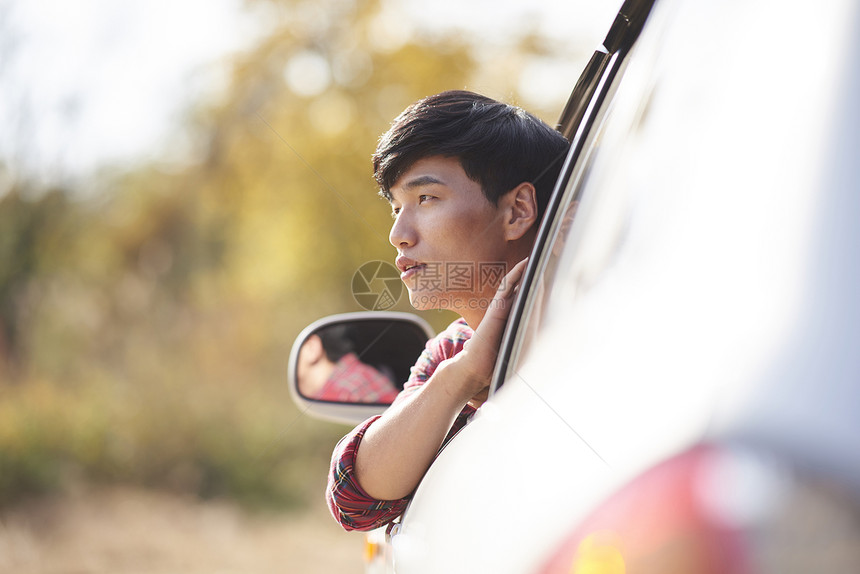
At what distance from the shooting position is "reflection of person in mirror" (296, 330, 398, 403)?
266cm

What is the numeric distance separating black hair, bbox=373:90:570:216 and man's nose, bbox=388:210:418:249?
0.13 meters

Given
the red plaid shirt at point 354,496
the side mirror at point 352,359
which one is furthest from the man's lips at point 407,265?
the side mirror at point 352,359

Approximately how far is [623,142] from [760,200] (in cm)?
46

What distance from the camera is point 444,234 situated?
5.98ft

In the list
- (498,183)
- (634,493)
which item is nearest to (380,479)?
(498,183)

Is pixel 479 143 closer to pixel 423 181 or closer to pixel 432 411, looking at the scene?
pixel 423 181

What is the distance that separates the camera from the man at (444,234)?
156cm

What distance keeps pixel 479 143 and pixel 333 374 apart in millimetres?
1061

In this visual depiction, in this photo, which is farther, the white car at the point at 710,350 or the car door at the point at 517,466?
the car door at the point at 517,466

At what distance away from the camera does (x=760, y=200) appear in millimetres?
738

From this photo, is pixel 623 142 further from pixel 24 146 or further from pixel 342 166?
pixel 24 146

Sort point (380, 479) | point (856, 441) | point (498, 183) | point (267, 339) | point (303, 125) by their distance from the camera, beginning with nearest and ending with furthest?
point (856, 441) < point (380, 479) < point (498, 183) < point (267, 339) < point (303, 125)

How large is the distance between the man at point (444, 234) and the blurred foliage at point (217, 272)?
766 centimetres

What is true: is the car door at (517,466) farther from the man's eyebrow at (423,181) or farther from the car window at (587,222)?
the man's eyebrow at (423,181)
